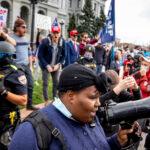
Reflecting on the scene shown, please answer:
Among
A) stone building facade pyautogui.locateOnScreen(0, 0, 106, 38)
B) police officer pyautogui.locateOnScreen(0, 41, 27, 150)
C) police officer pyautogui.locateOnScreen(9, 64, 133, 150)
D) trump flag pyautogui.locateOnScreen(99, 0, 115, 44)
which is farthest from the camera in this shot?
→ stone building facade pyautogui.locateOnScreen(0, 0, 106, 38)

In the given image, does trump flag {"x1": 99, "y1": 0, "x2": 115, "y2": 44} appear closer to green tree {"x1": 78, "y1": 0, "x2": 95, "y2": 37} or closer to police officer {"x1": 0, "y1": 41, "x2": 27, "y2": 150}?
police officer {"x1": 0, "y1": 41, "x2": 27, "y2": 150}

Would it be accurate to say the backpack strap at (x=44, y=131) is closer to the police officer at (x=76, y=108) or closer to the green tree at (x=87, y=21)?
the police officer at (x=76, y=108)

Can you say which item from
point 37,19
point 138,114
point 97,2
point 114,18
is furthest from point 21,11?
point 138,114

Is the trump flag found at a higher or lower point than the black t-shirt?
higher

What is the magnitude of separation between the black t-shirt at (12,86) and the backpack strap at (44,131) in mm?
1763

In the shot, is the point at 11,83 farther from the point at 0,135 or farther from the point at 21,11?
the point at 21,11

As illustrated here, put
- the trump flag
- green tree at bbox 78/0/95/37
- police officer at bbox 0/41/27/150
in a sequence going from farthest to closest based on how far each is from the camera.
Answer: green tree at bbox 78/0/95/37 < the trump flag < police officer at bbox 0/41/27/150

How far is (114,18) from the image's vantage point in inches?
492

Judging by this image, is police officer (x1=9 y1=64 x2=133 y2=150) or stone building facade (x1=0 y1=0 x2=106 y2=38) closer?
police officer (x1=9 y1=64 x2=133 y2=150)

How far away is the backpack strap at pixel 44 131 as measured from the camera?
105 inches

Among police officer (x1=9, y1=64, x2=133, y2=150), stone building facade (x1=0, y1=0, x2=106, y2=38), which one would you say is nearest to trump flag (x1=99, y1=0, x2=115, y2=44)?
police officer (x1=9, y1=64, x2=133, y2=150)

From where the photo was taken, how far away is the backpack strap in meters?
2.67

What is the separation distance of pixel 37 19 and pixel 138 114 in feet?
51.3

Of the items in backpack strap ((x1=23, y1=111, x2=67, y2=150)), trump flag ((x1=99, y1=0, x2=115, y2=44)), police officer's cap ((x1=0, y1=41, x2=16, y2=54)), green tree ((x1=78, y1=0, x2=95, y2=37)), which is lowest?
backpack strap ((x1=23, y1=111, x2=67, y2=150))
